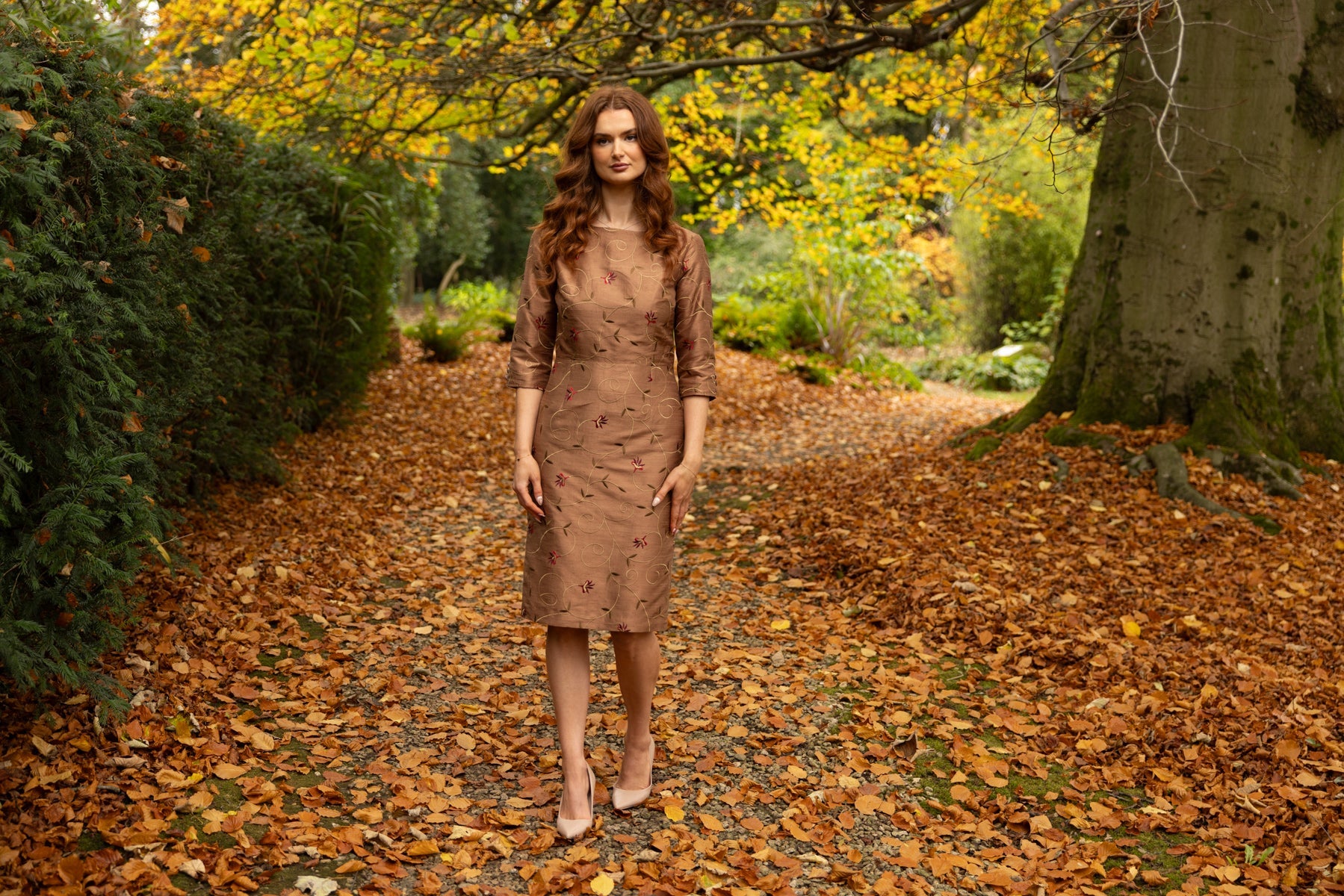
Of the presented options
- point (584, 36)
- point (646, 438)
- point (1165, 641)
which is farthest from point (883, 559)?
point (584, 36)

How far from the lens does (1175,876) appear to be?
9.68 feet

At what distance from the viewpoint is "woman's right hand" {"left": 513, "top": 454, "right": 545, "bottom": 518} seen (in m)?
2.95

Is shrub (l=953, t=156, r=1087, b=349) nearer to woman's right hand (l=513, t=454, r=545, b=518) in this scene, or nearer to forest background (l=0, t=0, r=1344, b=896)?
forest background (l=0, t=0, r=1344, b=896)

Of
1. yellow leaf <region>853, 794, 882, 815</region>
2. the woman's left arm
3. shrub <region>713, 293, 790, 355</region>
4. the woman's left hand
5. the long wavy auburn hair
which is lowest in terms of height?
yellow leaf <region>853, 794, 882, 815</region>

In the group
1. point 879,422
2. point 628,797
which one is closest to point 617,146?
point 628,797

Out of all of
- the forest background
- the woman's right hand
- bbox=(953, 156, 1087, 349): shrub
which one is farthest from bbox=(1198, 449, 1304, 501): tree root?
bbox=(953, 156, 1087, 349): shrub

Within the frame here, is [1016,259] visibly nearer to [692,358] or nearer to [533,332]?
[692,358]

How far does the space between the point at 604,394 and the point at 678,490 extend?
34 cm

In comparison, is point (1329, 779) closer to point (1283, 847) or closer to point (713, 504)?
point (1283, 847)

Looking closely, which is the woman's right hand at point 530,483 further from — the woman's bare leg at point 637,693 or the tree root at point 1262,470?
the tree root at point 1262,470

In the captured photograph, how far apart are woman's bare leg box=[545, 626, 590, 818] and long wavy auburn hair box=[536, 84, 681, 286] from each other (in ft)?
3.36

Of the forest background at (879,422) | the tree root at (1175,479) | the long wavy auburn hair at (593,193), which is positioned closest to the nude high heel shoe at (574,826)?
the forest background at (879,422)

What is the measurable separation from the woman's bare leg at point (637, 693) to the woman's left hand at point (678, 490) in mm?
345

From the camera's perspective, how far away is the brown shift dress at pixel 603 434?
9.62 feet
